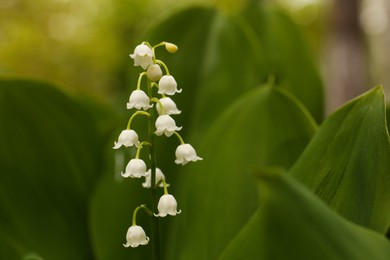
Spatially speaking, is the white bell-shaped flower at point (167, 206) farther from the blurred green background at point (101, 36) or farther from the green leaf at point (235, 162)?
the blurred green background at point (101, 36)

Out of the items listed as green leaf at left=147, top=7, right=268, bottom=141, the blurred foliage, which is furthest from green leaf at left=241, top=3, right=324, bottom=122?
green leaf at left=147, top=7, right=268, bottom=141

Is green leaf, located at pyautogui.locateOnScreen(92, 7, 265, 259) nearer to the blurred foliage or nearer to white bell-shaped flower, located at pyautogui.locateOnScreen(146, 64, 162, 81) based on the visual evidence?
the blurred foliage

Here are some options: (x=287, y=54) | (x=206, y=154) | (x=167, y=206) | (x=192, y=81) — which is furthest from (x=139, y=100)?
(x=287, y=54)

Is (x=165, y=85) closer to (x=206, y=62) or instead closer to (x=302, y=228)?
(x=302, y=228)

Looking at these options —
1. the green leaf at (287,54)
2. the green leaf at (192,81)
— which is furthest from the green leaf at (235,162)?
the green leaf at (287,54)

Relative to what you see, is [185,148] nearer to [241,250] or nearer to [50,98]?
[241,250]
